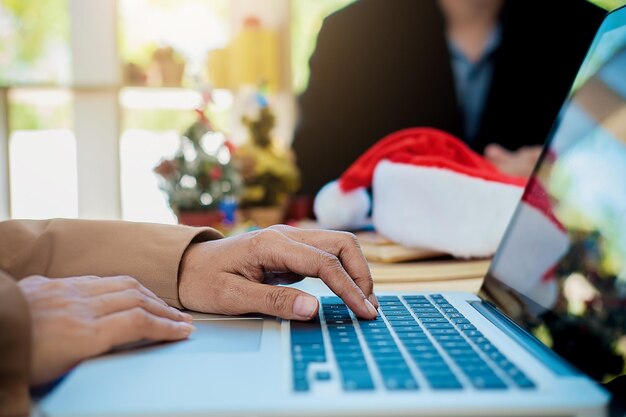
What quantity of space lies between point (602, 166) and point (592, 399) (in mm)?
291

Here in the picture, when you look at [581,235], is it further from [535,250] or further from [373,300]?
[373,300]

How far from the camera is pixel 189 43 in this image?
3.04 meters

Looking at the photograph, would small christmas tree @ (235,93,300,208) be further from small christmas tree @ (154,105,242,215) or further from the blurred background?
the blurred background

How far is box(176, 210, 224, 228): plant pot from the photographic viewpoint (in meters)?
1.51

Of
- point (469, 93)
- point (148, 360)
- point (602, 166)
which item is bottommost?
point (148, 360)

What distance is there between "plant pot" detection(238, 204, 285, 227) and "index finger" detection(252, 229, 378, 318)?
1.07m

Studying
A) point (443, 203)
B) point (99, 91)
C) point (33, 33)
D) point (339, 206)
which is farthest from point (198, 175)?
point (33, 33)

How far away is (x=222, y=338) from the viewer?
558 mm

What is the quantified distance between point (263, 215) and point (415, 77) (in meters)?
1.06

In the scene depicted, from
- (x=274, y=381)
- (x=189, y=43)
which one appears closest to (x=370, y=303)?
(x=274, y=381)

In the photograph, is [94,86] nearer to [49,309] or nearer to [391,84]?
[391,84]

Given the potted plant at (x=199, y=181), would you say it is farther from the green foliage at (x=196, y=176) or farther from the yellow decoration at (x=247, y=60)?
the yellow decoration at (x=247, y=60)

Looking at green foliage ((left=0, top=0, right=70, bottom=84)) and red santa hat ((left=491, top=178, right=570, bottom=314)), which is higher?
green foliage ((left=0, top=0, right=70, bottom=84))

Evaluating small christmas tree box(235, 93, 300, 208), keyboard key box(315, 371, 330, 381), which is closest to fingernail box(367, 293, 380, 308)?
keyboard key box(315, 371, 330, 381)
